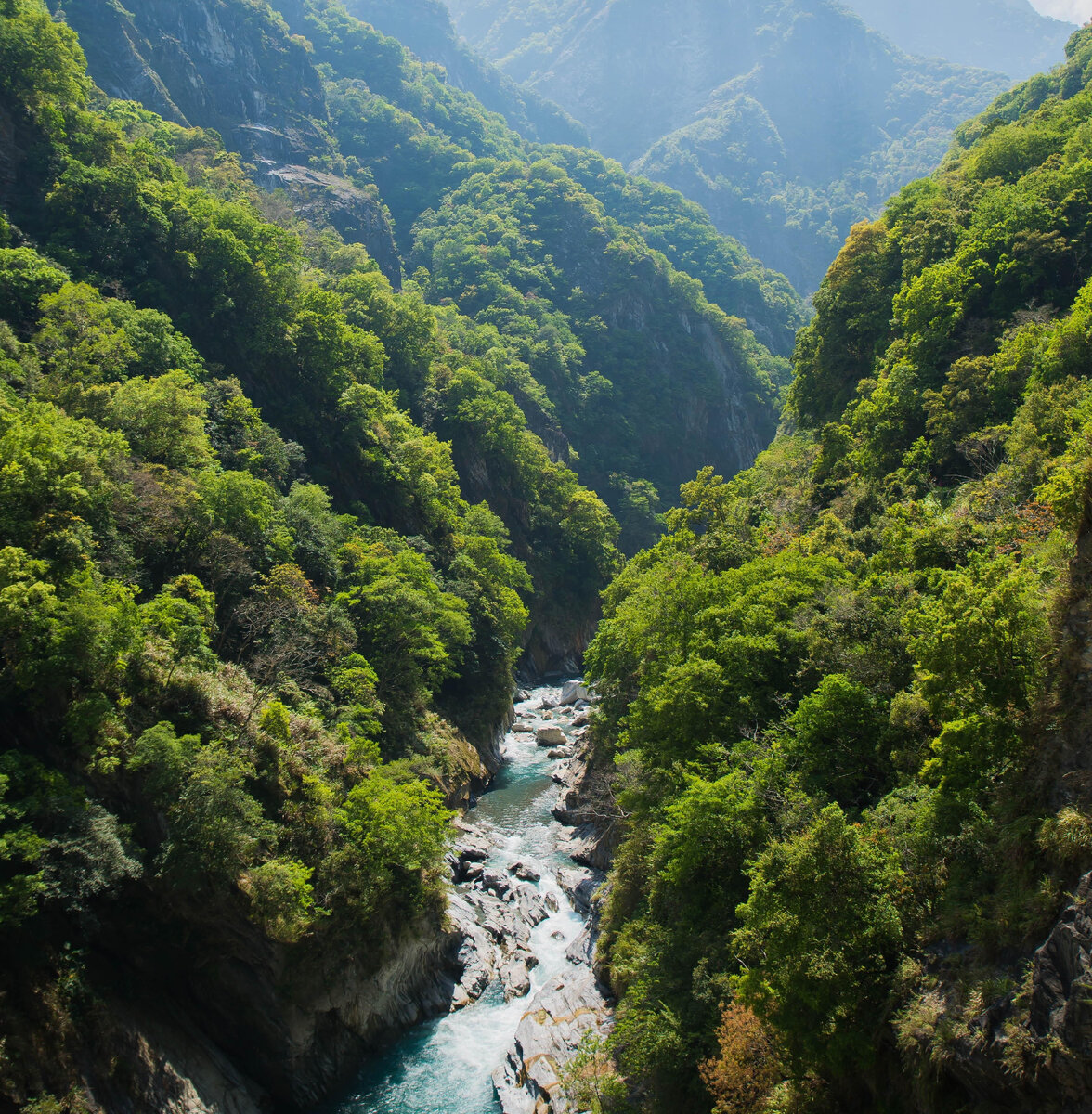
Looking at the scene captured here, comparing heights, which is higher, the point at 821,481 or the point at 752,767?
the point at 821,481

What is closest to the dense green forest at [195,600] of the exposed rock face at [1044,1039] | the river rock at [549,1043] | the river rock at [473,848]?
the river rock at [473,848]

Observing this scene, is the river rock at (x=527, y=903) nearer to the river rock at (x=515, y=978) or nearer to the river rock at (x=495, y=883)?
the river rock at (x=495, y=883)

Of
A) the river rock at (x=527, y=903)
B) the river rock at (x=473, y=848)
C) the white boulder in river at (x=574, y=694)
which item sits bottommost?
the river rock at (x=527, y=903)

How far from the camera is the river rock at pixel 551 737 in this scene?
55.4 metres

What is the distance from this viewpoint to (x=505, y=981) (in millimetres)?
30516

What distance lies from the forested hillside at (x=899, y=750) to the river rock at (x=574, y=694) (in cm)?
2068

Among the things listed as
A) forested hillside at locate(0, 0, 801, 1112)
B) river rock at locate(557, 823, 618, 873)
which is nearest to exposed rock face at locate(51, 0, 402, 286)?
forested hillside at locate(0, 0, 801, 1112)

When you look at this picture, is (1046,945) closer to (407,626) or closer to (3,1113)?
(3,1113)

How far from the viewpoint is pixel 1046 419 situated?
2845 cm

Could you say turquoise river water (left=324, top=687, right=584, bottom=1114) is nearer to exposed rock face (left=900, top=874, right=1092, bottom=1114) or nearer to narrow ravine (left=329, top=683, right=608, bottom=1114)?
narrow ravine (left=329, top=683, right=608, bottom=1114)

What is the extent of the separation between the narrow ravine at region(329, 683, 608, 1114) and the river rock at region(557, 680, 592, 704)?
54.2 feet

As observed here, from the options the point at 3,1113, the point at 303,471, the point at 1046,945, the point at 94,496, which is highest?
the point at 303,471

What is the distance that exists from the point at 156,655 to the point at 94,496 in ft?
22.1

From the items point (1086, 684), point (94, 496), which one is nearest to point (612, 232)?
point (94, 496)
